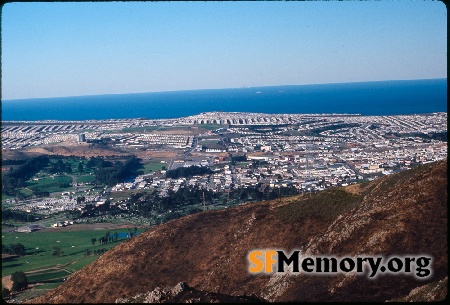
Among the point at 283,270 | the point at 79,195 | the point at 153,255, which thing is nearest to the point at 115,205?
the point at 79,195

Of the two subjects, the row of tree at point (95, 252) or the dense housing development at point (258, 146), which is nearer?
the row of tree at point (95, 252)

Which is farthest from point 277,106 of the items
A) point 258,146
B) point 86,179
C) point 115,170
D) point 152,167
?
point 86,179

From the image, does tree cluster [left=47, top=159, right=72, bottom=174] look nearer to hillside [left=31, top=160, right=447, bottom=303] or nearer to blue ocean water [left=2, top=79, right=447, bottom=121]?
hillside [left=31, top=160, right=447, bottom=303]

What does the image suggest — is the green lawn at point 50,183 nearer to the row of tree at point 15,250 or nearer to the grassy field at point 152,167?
the grassy field at point 152,167

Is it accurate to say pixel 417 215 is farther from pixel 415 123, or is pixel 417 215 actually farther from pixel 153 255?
pixel 415 123

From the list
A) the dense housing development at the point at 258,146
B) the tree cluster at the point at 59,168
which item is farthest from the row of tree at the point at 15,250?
the tree cluster at the point at 59,168

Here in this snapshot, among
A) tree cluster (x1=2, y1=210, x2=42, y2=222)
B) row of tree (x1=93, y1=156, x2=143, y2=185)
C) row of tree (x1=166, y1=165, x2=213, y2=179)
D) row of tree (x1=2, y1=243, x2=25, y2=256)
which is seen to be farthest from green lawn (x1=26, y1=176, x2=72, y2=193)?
row of tree (x1=2, y1=243, x2=25, y2=256)
